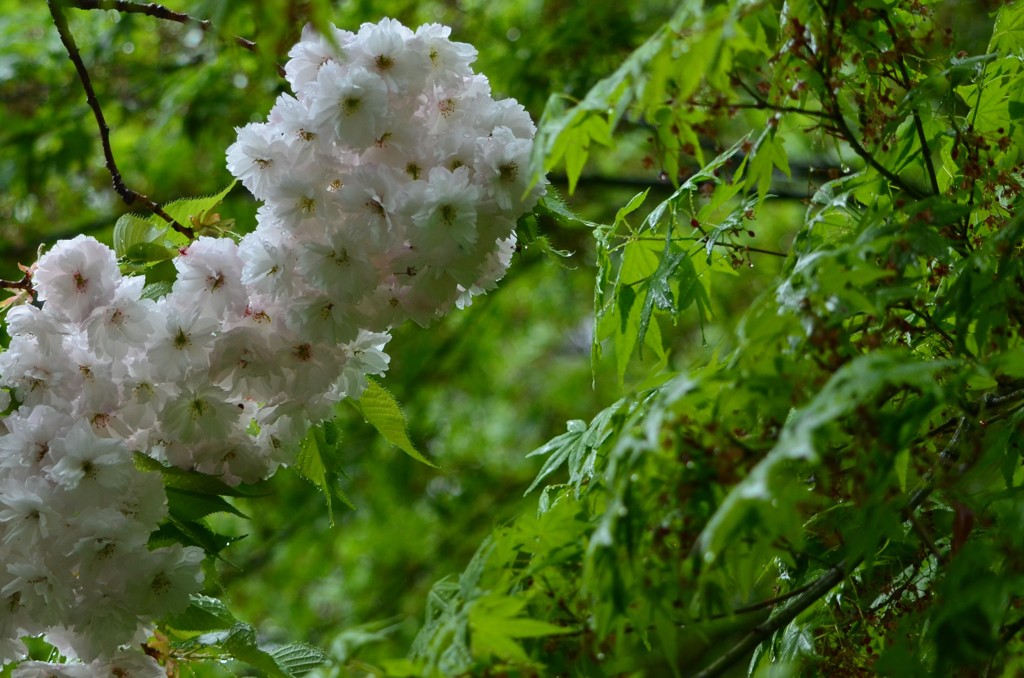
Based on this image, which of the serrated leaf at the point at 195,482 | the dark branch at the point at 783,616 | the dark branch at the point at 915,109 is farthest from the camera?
the serrated leaf at the point at 195,482

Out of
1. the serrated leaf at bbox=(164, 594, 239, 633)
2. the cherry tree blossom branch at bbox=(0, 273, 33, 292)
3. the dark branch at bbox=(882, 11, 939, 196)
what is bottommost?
the serrated leaf at bbox=(164, 594, 239, 633)

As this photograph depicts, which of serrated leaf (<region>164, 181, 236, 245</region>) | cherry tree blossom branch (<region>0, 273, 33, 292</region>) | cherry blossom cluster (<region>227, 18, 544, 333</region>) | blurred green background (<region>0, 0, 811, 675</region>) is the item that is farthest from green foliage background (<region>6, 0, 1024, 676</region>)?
blurred green background (<region>0, 0, 811, 675</region>)

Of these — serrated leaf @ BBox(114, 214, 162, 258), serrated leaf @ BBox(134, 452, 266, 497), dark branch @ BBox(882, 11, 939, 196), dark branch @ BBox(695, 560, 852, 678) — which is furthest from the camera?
serrated leaf @ BBox(114, 214, 162, 258)

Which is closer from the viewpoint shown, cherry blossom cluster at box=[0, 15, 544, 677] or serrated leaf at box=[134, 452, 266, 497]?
cherry blossom cluster at box=[0, 15, 544, 677]

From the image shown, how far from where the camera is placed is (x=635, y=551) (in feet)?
3.25

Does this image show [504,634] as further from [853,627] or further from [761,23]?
[761,23]

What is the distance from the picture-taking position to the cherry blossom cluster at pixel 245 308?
1.28 metres

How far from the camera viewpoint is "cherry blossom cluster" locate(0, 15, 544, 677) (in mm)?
1284

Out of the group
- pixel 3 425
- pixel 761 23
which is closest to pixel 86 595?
pixel 3 425

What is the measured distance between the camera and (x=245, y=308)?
1.37m

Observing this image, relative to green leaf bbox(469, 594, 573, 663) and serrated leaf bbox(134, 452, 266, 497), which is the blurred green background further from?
green leaf bbox(469, 594, 573, 663)

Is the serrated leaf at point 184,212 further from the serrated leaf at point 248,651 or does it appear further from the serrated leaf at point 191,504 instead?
the serrated leaf at point 248,651

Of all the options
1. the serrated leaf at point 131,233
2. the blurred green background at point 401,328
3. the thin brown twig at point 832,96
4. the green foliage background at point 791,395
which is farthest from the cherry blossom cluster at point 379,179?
the blurred green background at point 401,328

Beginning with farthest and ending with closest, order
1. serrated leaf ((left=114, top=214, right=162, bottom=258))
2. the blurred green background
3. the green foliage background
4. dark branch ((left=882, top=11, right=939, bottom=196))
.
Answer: the blurred green background → serrated leaf ((left=114, top=214, right=162, bottom=258)) → dark branch ((left=882, top=11, right=939, bottom=196)) → the green foliage background
